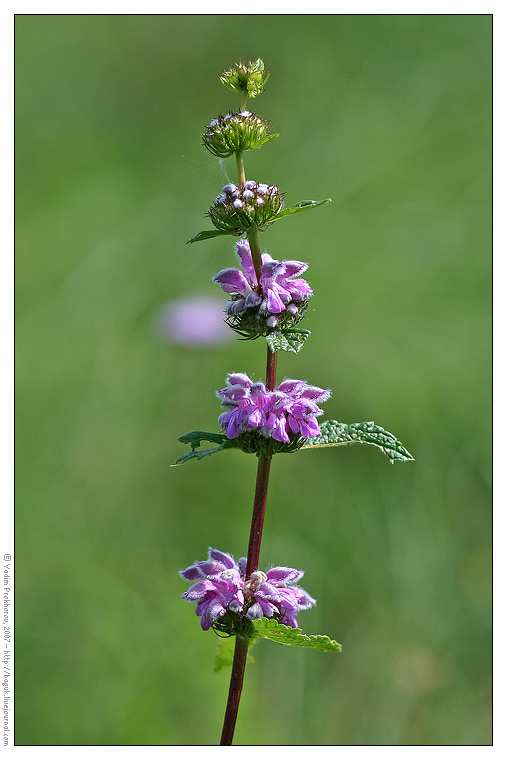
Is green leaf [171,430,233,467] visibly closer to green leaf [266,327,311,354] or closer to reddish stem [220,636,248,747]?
green leaf [266,327,311,354]

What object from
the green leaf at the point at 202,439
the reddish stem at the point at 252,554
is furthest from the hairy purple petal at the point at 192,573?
the green leaf at the point at 202,439

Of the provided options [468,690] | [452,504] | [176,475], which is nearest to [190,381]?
[176,475]

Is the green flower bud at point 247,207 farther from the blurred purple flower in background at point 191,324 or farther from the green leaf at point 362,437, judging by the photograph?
the blurred purple flower in background at point 191,324

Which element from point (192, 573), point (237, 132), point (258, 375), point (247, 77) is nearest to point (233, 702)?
point (192, 573)

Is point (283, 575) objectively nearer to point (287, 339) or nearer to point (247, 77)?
point (287, 339)

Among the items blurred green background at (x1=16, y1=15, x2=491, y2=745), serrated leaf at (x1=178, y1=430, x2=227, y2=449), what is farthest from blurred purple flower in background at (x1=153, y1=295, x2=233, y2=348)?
serrated leaf at (x1=178, y1=430, x2=227, y2=449)

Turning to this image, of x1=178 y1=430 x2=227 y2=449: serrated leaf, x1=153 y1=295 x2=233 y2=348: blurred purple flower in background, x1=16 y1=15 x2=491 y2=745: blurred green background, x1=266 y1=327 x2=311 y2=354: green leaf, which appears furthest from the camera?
x1=153 y1=295 x2=233 y2=348: blurred purple flower in background
